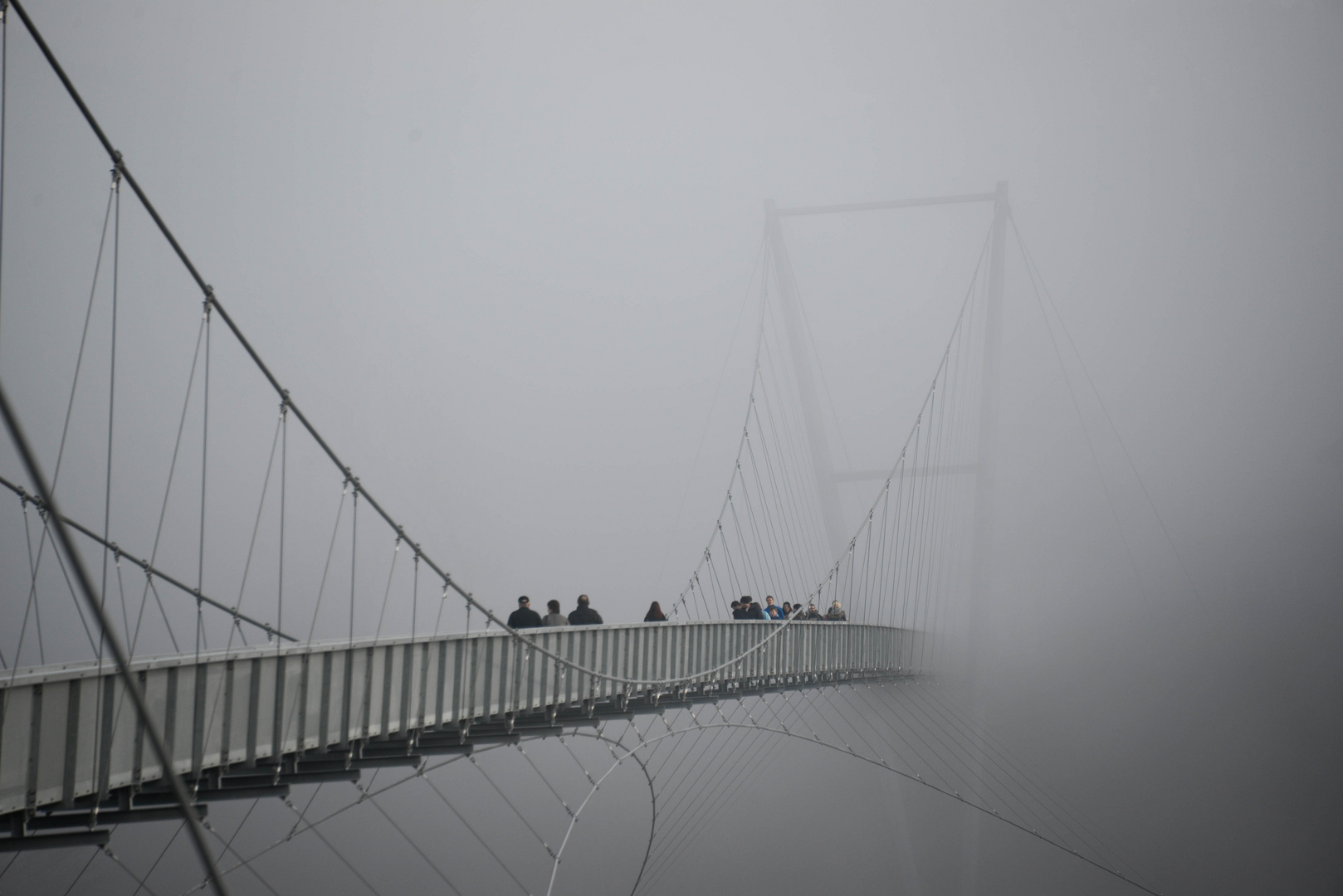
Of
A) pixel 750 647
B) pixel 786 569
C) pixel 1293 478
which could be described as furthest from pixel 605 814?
pixel 1293 478

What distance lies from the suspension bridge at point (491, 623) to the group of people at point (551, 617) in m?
0.58

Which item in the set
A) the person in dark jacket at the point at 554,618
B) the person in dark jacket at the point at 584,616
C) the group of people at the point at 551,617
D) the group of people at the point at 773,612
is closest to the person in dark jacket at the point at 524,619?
Result: the group of people at the point at 551,617

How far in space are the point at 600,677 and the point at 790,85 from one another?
2887 centimetres

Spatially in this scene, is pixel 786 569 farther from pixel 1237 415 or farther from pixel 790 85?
pixel 790 85

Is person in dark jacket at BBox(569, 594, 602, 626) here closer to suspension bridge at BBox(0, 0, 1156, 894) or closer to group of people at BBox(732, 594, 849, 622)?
suspension bridge at BBox(0, 0, 1156, 894)

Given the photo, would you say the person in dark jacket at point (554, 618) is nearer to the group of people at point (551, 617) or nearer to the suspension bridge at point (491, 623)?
the group of people at point (551, 617)

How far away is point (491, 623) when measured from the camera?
1117 inches

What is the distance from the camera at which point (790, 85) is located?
38.8m

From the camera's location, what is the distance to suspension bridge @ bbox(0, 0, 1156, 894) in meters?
11.8

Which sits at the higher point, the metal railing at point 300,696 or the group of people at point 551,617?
the group of people at point 551,617

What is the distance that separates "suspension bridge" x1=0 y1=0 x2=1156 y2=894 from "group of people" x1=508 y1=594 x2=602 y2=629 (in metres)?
0.58

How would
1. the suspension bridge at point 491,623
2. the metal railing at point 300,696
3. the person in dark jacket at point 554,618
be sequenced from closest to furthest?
the metal railing at point 300,696 → the suspension bridge at point 491,623 → the person in dark jacket at point 554,618

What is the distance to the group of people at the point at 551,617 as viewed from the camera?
45.1ft

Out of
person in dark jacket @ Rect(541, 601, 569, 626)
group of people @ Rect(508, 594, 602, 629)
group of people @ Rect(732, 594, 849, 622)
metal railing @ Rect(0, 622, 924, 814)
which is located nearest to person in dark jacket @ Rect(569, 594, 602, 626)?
group of people @ Rect(508, 594, 602, 629)
